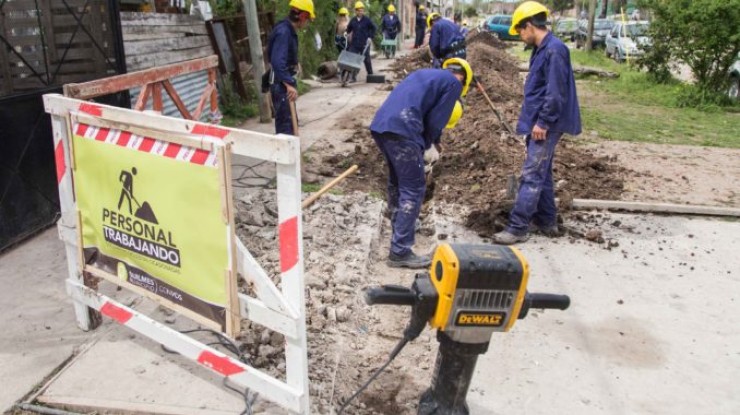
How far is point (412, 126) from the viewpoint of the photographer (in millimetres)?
4383

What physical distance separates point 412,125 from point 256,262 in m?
2.12

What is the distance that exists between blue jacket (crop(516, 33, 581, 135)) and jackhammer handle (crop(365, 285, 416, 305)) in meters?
3.40

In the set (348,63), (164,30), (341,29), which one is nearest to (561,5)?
(341,29)

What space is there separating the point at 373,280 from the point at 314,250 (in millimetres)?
556

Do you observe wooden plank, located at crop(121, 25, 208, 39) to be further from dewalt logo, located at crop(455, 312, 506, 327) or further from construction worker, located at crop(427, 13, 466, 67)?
dewalt logo, located at crop(455, 312, 506, 327)

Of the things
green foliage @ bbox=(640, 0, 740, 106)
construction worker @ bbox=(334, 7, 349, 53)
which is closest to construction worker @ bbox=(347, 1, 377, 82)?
construction worker @ bbox=(334, 7, 349, 53)

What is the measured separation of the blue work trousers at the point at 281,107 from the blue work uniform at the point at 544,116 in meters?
2.94

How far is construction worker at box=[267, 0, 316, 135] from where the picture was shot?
654 cm

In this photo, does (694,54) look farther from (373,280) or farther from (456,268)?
(456,268)

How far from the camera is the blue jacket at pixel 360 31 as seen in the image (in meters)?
15.3

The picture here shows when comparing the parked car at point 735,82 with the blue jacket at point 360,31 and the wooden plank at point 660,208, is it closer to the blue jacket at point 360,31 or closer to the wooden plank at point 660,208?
the blue jacket at point 360,31

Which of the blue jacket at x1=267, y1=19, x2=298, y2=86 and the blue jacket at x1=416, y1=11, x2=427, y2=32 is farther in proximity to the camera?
the blue jacket at x1=416, y1=11, x2=427, y2=32

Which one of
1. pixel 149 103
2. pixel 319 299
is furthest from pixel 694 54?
pixel 319 299

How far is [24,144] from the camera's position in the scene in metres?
4.89
